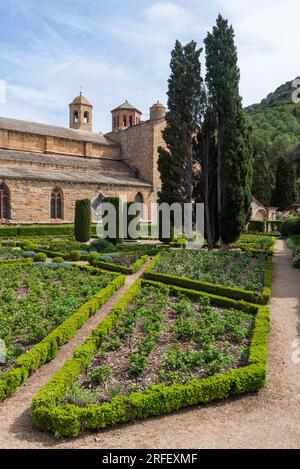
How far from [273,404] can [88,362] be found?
2.64 meters

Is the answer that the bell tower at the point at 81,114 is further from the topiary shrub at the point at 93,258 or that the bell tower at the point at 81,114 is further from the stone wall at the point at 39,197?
the topiary shrub at the point at 93,258

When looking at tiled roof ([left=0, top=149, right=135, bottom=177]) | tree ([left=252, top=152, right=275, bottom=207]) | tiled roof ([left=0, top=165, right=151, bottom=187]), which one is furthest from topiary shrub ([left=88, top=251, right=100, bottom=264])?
tree ([left=252, top=152, right=275, bottom=207])

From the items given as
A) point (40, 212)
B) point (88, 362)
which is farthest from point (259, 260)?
point (40, 212)

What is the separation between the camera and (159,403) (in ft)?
14.8

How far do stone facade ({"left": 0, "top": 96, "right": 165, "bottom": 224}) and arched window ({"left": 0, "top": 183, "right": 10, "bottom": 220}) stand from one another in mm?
108

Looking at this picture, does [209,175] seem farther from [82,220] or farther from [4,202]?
[4,202]

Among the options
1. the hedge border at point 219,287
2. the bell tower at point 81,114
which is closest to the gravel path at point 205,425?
the hedge border at point 219,287

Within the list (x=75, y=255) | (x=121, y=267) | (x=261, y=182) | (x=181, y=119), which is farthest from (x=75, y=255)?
(x=261, y=182)

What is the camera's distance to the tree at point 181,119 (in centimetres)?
1836

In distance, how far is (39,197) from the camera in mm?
24875

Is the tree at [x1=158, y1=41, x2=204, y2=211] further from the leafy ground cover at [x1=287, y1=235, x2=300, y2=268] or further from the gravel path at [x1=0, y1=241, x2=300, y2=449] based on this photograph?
the gravel path at [x1=0, y1=241, x2=300, y2=449]

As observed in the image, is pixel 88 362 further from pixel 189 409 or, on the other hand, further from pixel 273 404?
pixel 273 404

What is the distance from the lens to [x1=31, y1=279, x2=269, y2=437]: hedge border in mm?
4160
